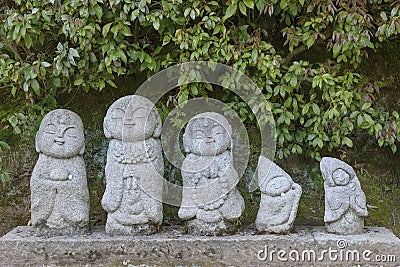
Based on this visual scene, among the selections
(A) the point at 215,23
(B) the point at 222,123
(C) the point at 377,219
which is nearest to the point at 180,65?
(A) the point at 215,23

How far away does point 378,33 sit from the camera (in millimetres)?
4789

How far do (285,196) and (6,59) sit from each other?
9.17 ft

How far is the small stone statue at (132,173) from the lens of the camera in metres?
4.41

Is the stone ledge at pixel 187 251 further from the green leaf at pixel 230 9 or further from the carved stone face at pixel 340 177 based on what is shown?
the green leaf at pixel 230 9

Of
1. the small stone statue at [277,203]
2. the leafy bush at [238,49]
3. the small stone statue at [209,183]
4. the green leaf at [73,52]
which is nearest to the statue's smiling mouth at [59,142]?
the leafy bush at [238,49]

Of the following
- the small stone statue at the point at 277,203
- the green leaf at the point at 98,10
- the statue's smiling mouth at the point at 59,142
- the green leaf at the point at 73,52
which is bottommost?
the small stone statue at the point at 277,203

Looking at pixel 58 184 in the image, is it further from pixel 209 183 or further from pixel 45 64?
pixel 209 183

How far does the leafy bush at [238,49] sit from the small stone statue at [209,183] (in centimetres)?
59

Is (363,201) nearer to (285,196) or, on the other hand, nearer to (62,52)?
(285,196)

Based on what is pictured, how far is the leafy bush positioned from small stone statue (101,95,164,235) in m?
0.58

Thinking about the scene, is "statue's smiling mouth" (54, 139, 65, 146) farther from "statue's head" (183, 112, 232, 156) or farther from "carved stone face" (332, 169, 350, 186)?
"carved stone face" (332, 169, 350, 186)

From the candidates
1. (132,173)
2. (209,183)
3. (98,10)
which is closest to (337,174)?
(209,183)

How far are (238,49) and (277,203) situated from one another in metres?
1.42

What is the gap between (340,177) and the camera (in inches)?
172
